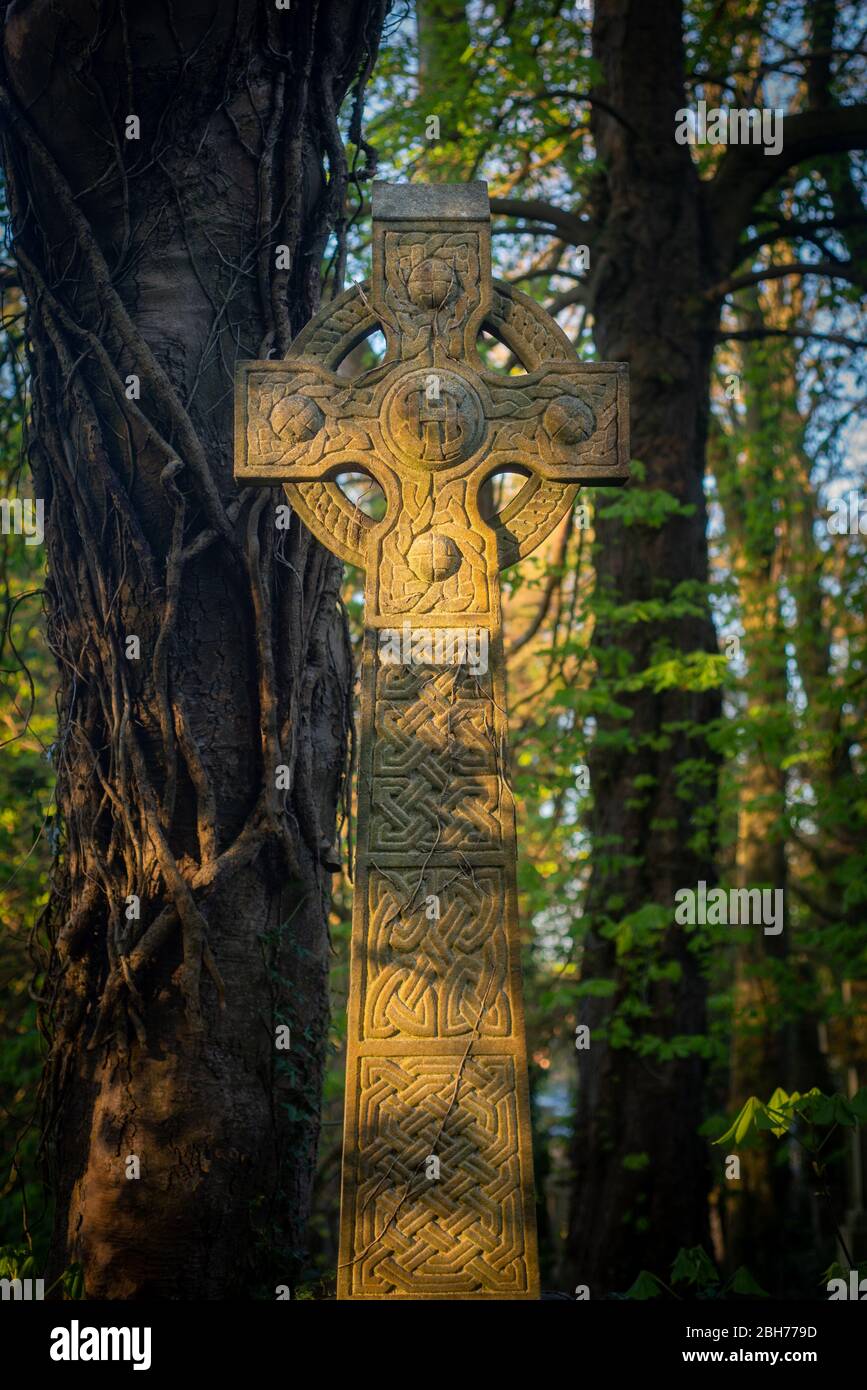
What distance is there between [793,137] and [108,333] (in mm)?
6393

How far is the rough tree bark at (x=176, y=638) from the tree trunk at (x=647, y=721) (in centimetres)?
412

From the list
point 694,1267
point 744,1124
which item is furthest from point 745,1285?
point 744,1124

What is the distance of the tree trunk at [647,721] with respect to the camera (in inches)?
339

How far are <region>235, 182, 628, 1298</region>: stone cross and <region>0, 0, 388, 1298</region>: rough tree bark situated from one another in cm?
60

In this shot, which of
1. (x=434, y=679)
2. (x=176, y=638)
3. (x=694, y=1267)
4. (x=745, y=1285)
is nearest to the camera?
(x=745, y=1285)

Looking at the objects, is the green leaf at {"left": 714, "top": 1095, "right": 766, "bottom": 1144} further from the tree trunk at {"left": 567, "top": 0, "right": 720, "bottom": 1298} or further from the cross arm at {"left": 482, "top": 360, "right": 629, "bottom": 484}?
the tree trunk at {"left": 567, "top": 0, "right": 720, "bottom": 1298}

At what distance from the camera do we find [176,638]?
15.5 feet

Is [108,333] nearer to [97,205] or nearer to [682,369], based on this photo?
[97,205]

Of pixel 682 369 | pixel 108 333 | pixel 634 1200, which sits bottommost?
pixel 634 1200

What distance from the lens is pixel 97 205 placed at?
197 inches

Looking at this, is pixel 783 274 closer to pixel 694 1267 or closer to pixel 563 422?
pixel 563 422

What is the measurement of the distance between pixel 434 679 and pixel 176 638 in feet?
3.27

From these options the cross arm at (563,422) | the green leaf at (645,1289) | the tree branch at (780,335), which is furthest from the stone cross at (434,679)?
the tree branch at (780,335)
